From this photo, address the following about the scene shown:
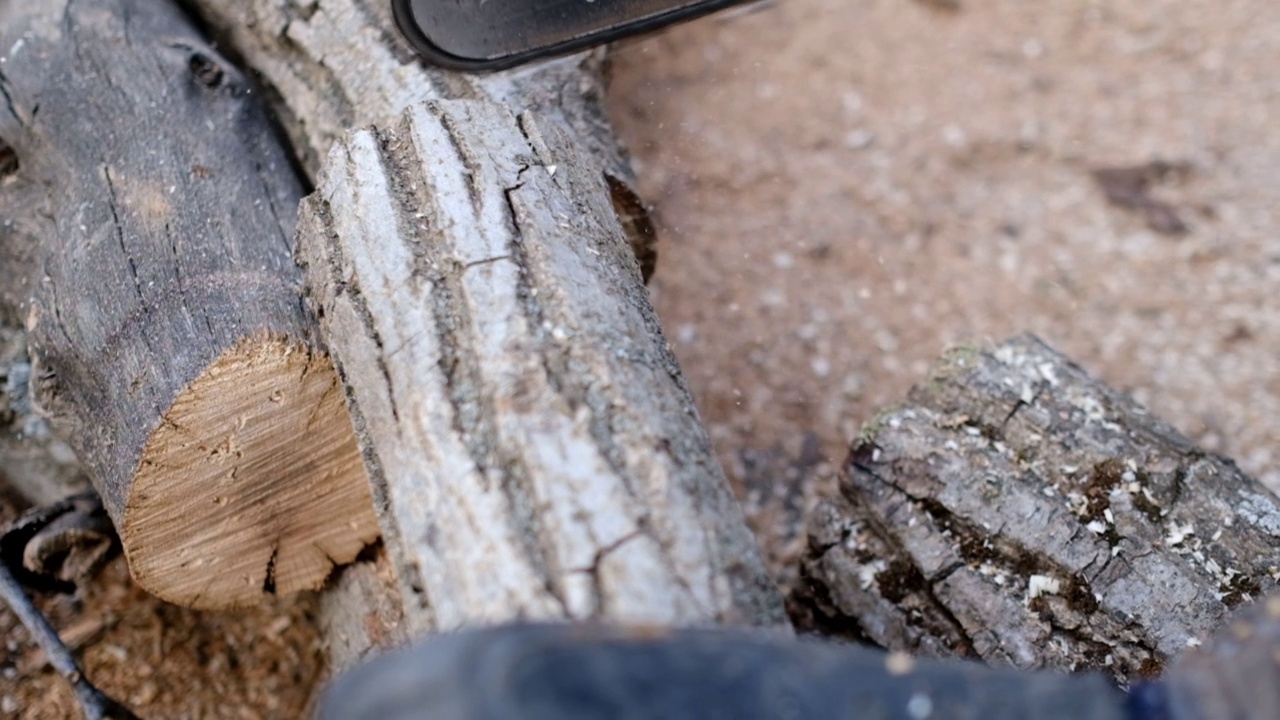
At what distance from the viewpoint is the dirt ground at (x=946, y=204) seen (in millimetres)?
2623

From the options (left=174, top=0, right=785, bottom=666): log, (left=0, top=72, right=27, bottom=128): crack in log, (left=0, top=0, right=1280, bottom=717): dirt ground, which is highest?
(left=0, top=72, right=27, bottom=128): crack in log

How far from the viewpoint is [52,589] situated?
1.90 meters

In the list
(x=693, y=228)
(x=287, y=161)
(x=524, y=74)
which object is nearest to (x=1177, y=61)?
(x=693, y=228)

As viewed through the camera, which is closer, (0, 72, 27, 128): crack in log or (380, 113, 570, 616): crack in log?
(380, 113, 570, 616): crack in log

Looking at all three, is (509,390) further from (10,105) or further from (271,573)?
(10,105)

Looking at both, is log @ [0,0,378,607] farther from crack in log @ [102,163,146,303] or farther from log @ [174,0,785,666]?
log @ [174,0,785,666]

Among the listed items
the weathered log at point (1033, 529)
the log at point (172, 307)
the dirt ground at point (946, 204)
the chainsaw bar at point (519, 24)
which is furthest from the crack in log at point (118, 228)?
the dirt ground at point (946, 204)

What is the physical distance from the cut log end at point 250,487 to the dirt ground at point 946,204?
1118mm

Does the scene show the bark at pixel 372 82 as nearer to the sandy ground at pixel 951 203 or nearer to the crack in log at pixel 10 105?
the crack in log at pixel 10 105

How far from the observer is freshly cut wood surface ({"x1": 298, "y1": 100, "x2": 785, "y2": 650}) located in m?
1.09

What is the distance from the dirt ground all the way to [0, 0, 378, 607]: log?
118 cm

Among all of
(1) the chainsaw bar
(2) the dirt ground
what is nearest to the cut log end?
(1) the chainsaw bar

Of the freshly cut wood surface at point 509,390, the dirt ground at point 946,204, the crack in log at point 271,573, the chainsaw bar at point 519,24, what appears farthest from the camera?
the dirt ground at point 946,204

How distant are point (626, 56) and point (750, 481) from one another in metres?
1.53
